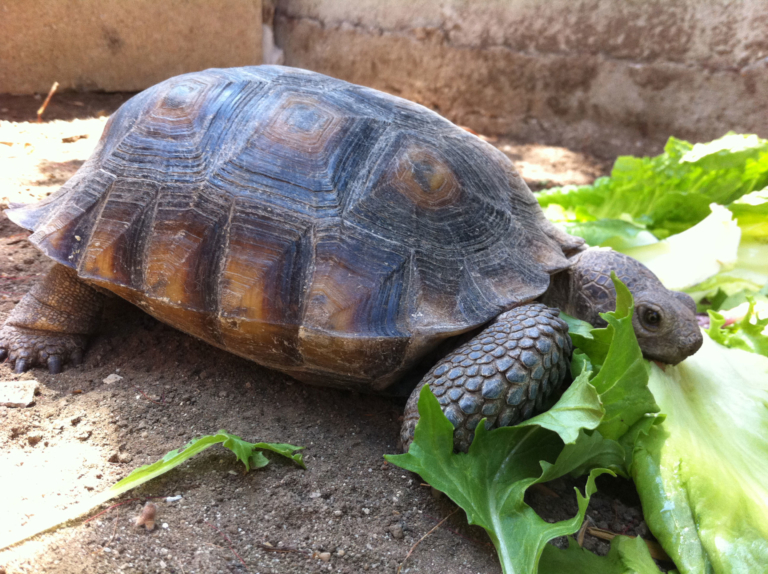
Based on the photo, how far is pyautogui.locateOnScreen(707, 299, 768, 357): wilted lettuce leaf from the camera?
8.48ft

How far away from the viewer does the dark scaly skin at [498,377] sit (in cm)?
180

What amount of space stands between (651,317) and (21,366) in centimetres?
246

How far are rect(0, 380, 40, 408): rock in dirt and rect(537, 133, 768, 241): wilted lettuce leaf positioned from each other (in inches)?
114

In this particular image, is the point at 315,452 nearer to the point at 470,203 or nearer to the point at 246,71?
the point at 470,203

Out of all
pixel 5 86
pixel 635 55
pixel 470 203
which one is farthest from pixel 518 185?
pixel 5 86

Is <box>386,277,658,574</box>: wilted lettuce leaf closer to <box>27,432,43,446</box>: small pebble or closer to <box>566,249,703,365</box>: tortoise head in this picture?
<box>566,249,703,365</box>: tortoise head

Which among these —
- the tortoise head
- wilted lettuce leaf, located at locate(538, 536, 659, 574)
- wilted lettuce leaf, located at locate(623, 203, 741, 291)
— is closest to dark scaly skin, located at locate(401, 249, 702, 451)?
the tortoise head

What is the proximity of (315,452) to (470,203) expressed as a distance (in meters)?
1.06

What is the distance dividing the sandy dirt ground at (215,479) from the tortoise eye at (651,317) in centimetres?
63

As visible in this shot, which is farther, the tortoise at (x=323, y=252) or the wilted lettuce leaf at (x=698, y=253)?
the wilted lettuce leaf at (x=698, y=253)

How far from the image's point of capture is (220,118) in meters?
2.15

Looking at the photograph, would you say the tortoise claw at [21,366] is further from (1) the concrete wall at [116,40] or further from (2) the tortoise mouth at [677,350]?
(1) the concrete wall at [116,40]

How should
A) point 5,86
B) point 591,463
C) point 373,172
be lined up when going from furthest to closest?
point 5,86 → point 373,172 → point 591,463

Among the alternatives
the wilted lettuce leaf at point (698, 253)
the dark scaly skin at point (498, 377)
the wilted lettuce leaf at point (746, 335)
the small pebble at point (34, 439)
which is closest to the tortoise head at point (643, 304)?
the wilted lettuce leaf at point (746, 335)
